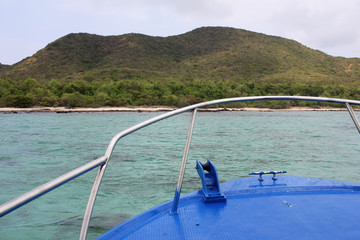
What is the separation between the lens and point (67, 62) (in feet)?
285

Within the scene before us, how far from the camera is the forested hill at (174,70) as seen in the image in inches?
2301

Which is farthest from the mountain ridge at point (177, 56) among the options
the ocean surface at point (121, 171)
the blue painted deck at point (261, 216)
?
the blue painted deck at point (261, 216)

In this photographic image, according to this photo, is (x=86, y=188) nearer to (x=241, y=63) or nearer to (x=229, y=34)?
(x=241, y=63)

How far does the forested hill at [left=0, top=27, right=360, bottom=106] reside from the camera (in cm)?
5844

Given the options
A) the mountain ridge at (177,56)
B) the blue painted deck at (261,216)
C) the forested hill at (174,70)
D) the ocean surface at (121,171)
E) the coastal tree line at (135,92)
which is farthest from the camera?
the mountain ridge at (177,56)

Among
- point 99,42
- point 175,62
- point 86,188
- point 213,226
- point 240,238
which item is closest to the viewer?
point 240,238

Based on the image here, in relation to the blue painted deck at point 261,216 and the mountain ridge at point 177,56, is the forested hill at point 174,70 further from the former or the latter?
the blue painted deck at point 261,216

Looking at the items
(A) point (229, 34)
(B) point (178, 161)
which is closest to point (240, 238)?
(B) point (178, 161)

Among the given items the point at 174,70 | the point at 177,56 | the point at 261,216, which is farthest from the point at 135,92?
the point at 261,216

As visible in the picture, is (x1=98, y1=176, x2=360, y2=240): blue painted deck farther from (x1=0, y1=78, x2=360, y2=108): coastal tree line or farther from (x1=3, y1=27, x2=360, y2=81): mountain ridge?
(x1=3, y1=27, x2=360, y2=81): mountain ridge

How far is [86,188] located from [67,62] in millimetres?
86467

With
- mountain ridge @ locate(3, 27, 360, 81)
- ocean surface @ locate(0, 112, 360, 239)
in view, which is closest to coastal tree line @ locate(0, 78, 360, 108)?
mountain ridge @ locate(3, 27, 360, 81)

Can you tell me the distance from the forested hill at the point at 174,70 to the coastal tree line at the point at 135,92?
17 cm

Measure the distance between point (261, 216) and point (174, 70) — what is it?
83766 millimetres
